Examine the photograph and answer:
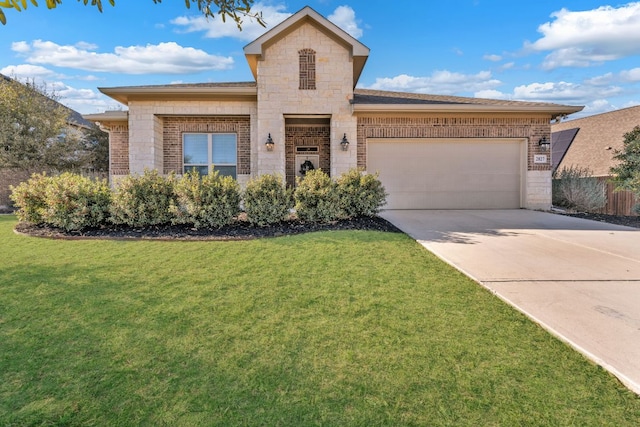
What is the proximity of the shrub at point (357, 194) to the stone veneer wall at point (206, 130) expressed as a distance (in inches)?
189

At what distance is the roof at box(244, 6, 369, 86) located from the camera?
10.6 metres

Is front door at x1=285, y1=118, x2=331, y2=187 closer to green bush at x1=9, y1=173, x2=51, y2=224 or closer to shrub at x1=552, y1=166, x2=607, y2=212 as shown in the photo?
green bush at x1=9, y1=173, x2=51, y2=224

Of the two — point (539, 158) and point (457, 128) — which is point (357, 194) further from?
point (539, 158)

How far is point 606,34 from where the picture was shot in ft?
42.2

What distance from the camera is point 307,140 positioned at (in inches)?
504

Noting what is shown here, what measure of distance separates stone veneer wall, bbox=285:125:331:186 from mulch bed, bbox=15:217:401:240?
5.28 metres

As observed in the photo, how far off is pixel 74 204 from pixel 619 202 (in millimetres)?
15460

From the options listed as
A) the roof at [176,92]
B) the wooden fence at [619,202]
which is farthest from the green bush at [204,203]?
the wooden fence at [619,202]

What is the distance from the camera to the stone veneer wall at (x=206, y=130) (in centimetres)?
1164

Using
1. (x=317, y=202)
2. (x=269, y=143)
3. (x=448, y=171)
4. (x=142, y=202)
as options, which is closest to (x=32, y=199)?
(x=142, y=202)

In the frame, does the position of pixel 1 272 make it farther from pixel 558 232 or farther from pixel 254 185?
pixel 558 232

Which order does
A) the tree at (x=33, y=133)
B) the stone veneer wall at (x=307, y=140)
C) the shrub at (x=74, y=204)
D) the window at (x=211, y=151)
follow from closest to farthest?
1. the shrub at (x=74, y=204)
2. the window at (x=211, y=151)
3. the stone veneer wall at (x=307, y=140)
4. the tree at (x=33, y=133)

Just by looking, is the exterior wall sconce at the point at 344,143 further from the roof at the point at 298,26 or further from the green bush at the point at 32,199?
the green bush at the point at 32,199

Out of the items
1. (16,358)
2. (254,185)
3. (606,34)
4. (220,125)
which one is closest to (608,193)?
(606,34)
